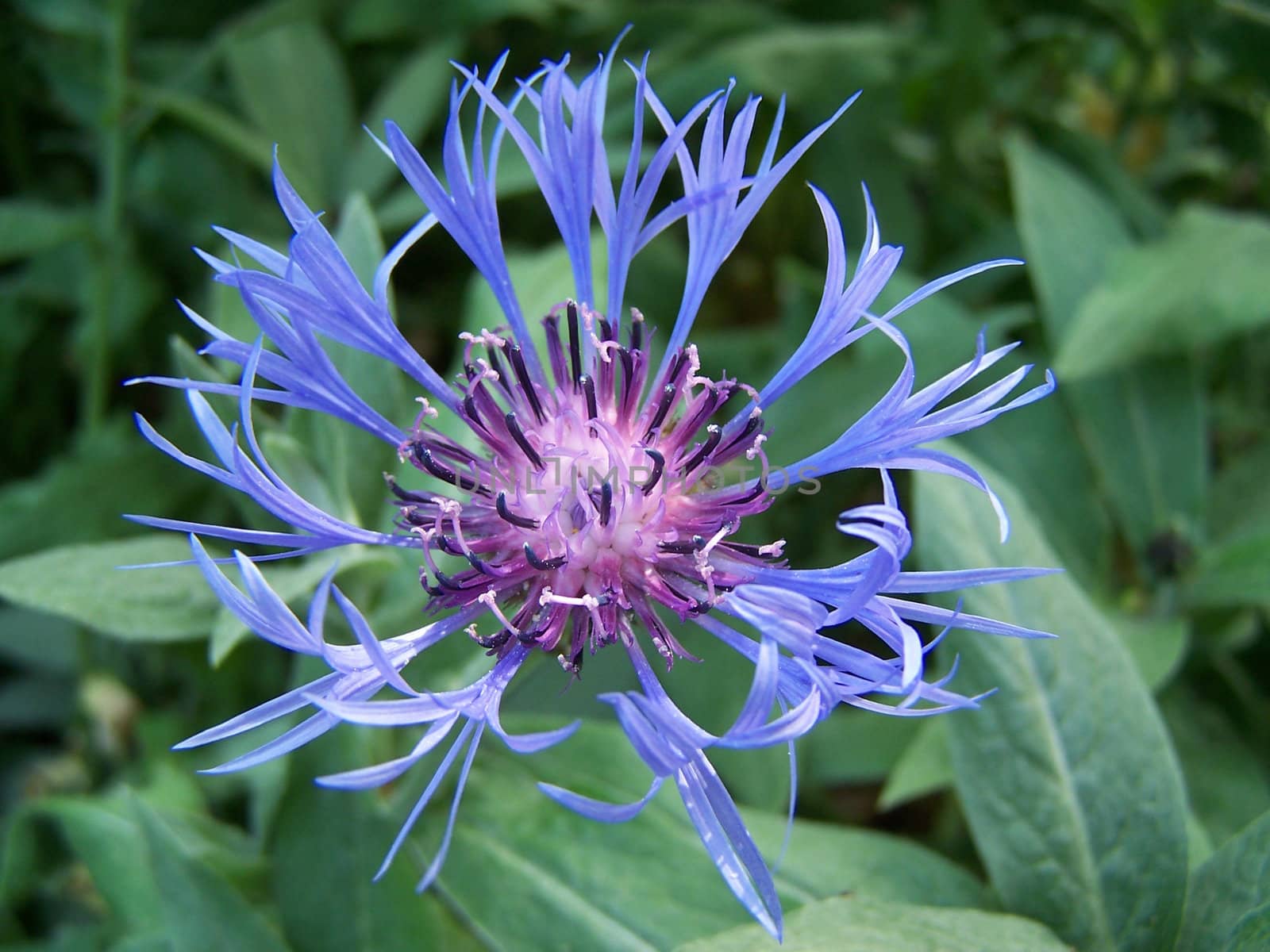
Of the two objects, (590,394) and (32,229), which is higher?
(32,229)

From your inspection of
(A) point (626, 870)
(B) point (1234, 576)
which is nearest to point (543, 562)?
(A) point (626, 870)

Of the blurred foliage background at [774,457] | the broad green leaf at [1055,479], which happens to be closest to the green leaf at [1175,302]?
the blurred foliage background at [774,457]

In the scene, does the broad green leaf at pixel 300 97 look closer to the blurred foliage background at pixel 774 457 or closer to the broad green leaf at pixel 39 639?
the blurred foliage background at pixel 774 457

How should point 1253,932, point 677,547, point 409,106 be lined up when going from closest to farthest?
point 1253,932 → point 677,547 → point 409,106

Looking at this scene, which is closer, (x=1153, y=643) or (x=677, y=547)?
(x=677, y=547)

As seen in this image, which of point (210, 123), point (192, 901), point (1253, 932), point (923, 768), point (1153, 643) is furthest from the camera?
point (210, 123)

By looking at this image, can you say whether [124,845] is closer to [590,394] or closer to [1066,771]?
[590,394]

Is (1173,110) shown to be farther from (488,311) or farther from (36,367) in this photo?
(36,367)
